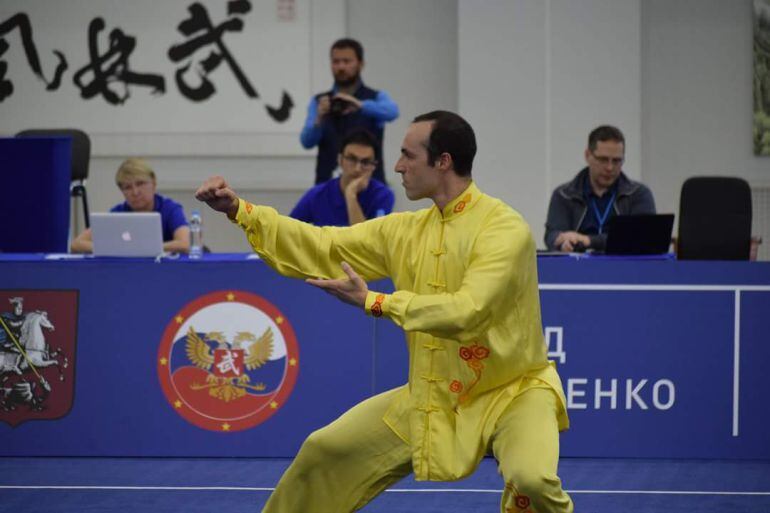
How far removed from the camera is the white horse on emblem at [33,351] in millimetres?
7684

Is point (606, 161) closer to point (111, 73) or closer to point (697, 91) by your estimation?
point (697, 91)

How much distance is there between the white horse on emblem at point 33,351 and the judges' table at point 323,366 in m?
0.01

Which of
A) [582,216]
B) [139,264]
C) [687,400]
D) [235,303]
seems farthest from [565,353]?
[139,264]

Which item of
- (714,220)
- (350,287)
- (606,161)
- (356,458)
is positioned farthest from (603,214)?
(350,287)

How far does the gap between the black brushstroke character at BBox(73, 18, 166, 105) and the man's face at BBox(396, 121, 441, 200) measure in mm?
8421

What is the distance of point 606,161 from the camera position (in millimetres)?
8578

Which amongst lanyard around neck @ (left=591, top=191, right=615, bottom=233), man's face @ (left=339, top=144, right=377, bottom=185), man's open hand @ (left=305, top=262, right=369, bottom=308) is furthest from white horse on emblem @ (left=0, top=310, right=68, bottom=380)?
man's open hand @ (left=305, top=262, right=369, bottom=308)

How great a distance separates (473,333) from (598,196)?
4.26 m

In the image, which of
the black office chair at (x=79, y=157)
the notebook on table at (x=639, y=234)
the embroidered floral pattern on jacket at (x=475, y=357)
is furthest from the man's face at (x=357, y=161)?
the embroidered floral pattern on jacket at (x=475, y=357)

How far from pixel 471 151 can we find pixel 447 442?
1.03m

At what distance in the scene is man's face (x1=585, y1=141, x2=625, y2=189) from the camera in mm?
8578

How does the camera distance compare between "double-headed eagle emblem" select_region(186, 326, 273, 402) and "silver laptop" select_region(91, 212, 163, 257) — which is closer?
"double-headed eagle emblem" select_region(186, 326, 273, 402)

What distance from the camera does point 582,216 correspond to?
8656 mm

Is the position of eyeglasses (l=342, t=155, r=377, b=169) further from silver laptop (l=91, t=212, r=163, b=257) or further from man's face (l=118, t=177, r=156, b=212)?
silver laptop (l=91, t=212, r=163, b=257)
